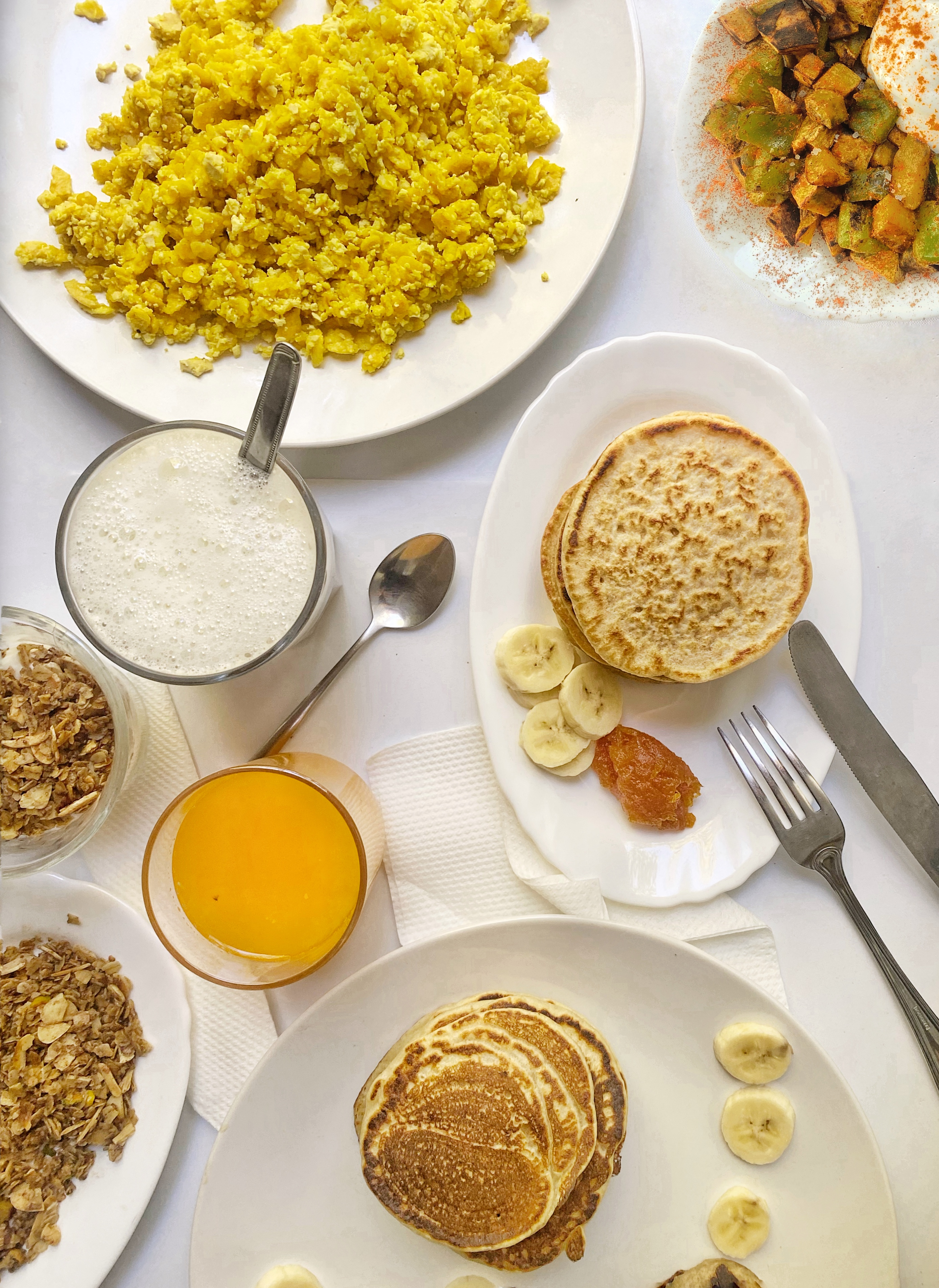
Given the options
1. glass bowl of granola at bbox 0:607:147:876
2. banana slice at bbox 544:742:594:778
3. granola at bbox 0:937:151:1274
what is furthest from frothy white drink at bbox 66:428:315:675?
granola at bbox 0:937:151:1274

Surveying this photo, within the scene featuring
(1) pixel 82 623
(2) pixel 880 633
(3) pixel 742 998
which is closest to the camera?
(1) pixel 82 623

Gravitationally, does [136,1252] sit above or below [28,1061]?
below

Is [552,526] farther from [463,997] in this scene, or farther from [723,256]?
[463,997]

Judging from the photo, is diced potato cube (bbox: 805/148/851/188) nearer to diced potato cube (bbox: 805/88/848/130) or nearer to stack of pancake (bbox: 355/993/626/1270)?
diced potato cube (bbox: 805/88/848/130)

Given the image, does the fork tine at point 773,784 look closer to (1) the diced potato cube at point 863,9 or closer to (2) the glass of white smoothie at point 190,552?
(2) the glass of white smoothie at point 190,552

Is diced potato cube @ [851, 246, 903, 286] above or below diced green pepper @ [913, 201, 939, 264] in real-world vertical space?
below

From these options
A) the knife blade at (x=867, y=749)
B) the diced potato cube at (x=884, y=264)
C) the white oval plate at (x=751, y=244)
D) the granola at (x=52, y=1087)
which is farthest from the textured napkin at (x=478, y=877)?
→ the diced potato cube at (x=884, y=264)

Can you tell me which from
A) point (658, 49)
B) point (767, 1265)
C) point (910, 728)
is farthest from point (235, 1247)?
point (658, 49)
